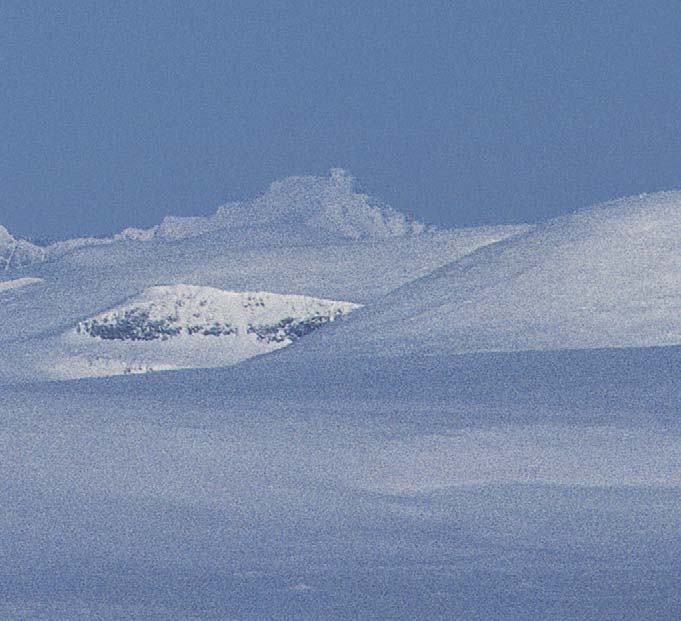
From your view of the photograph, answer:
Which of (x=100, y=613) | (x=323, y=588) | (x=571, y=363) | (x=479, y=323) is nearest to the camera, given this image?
(x=100, y=613)

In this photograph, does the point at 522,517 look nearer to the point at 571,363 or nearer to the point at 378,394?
the point at 378,394

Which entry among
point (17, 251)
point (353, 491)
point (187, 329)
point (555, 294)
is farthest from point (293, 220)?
point (17, 251)

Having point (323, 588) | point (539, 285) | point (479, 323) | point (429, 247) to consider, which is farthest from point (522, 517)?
point (429, 247)

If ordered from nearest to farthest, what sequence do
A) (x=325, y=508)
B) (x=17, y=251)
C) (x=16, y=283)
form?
(x=325, y=508) < (x=16, y=283) < (x=17, y=251)

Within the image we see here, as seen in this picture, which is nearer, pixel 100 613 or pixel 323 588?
pixel 100 613

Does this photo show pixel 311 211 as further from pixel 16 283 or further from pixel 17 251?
pixel 17 251

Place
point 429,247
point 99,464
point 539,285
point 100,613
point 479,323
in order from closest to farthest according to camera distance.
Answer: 1. point 100,613
2. point 99,464
3. point 479,323
4. point 539,285
5. point 429,247

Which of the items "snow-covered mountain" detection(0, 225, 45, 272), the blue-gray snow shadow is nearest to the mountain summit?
"snow-covered mountain" detection(0, 225, 45, 272)

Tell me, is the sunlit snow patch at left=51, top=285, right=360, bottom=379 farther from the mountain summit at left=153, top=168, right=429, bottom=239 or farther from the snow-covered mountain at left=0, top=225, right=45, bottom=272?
the snow-covered mountain at left=0, top=225, right=45, bottom=272
